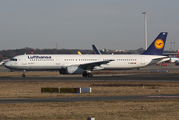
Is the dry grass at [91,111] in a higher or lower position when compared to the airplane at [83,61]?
lower

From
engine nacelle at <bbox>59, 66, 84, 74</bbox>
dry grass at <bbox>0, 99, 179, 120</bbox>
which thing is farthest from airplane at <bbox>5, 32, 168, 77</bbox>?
dry grass at <bbox>0, 99, 179, 120</bbox>

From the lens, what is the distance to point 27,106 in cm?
1966

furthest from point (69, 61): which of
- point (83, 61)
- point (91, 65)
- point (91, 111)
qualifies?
point (91, 111)

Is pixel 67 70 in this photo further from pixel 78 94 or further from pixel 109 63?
pixel 78 94

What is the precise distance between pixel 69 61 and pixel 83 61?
2.89 metres

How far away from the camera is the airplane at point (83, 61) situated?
51.4 m

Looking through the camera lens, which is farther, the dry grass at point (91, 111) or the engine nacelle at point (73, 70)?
the engine nacelle at point (73, 70)

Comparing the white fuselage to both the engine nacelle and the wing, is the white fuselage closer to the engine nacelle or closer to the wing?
the wing

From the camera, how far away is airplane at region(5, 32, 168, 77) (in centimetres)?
5141

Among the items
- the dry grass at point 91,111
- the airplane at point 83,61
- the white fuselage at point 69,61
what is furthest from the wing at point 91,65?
the dry grass at point 91,111

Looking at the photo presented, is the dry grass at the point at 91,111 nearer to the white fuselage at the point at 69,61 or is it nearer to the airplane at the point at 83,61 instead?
the airplane at the point at 83,61

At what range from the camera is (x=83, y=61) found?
5459 centimetres

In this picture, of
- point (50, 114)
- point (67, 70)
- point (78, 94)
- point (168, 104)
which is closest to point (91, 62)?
point (67, 70)

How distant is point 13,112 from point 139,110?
8.10 m
